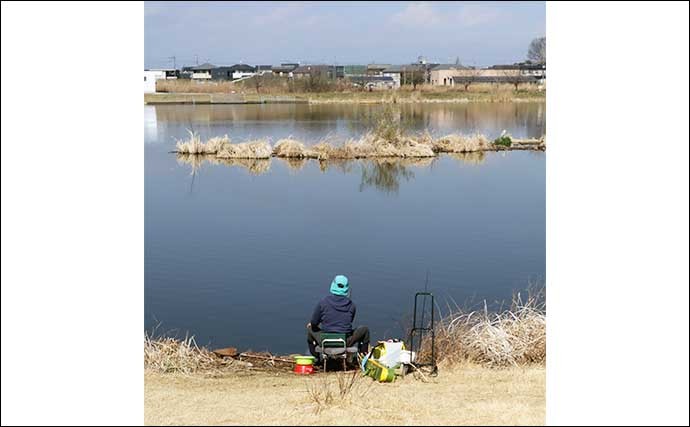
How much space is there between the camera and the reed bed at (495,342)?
8.11 m

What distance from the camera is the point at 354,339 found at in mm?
8047

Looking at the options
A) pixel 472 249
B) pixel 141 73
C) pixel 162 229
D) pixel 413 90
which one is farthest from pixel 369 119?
pixel 141 73

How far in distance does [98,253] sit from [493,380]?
2.73 metres

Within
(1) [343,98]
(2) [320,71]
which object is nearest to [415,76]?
(2) [320,71]

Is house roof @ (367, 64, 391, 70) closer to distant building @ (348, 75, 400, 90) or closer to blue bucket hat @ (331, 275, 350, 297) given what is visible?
distant building @ (348, 75, 400, 90)

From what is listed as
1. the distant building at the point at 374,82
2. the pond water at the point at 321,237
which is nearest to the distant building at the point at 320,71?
the distant building at the point at 374,82

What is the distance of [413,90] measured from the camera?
163ft

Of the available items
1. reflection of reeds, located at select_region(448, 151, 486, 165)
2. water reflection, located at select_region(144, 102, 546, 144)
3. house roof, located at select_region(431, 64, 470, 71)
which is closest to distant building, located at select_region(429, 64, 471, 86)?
house roof, located at select_region(431, 64, 470, 71)

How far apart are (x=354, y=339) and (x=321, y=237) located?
8.48m

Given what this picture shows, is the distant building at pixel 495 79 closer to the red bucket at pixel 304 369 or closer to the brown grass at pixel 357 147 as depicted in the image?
the brown grass at pixel 357 147

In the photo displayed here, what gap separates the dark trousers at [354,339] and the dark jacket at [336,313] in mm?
58

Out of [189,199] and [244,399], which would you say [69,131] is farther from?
[189,199]

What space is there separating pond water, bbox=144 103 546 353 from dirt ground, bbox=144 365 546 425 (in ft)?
8.26

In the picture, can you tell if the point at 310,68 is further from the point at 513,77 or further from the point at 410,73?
the point at 513,77
